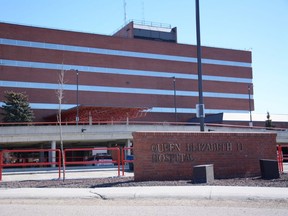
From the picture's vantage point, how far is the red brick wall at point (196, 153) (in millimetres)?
15109

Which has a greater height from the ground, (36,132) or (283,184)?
(36,132)

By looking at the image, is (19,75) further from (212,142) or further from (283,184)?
(283,184)

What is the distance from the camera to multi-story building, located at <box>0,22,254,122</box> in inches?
2286

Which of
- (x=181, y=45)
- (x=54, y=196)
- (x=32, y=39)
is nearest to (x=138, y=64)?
(x=181, y=45)

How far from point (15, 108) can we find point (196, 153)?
133ft

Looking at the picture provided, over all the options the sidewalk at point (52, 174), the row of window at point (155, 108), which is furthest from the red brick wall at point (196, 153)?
the row of window at point (155, 108)

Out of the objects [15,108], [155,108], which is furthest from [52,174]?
[155,108]

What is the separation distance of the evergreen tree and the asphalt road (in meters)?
42.7

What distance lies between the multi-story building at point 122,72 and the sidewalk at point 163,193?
3854 centimetres

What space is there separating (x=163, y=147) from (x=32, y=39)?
49705mm

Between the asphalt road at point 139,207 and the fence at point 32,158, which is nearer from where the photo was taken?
the asphalt road at point 139,207

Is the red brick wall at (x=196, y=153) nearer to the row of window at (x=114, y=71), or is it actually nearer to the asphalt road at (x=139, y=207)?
the asphalt road at (x=139, y=207)

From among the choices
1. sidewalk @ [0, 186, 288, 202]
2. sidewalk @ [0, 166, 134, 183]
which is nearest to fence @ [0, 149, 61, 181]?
sidewalk @ [0, 166, 134, 183]

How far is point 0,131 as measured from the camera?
39.0 meters
